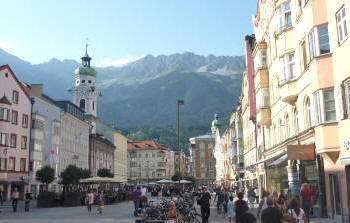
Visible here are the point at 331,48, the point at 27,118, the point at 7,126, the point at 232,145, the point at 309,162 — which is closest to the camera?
the point at 331,48

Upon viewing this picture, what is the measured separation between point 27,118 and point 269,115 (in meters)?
37.0

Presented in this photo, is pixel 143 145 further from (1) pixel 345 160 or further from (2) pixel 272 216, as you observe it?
(2) pixel 272 216

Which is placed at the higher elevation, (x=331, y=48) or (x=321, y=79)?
(x=331, y=48)

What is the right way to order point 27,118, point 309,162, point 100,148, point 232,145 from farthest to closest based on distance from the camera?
point 100,148 → point 232,145 → point 27,118 → point 309,162

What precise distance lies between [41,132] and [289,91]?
148 ft

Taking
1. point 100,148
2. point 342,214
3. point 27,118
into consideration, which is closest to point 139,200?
point 342,214

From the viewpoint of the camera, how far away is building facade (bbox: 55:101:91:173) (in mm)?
71250

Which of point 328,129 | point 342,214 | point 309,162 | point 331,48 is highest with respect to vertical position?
point 331,48

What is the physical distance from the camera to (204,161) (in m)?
156

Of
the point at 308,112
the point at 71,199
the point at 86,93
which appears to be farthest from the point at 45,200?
the point at 86,93

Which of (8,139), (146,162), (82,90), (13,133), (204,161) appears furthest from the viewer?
(146,162)

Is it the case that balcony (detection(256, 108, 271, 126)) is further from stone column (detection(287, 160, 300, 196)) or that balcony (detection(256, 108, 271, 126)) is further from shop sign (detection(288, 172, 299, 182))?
shop sign (detection(288, 172, 299, 182))

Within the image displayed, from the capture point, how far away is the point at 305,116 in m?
25.1

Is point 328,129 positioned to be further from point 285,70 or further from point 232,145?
point 232,145
